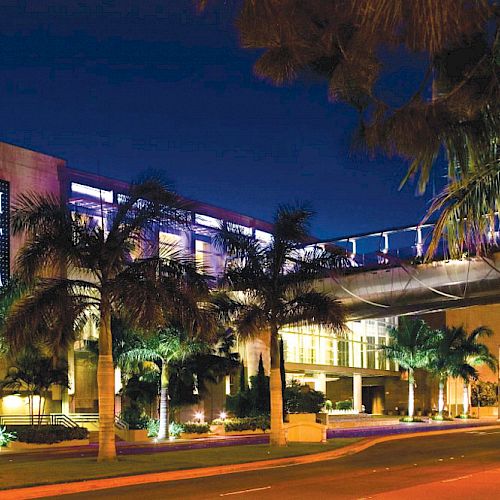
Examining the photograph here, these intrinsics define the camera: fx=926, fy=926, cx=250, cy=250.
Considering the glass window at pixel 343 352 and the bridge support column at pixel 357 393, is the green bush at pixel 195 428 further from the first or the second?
the bridge support column at pixel 357 393

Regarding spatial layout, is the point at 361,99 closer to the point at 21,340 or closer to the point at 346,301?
the point at 21,340

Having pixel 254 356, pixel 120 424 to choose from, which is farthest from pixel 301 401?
pixel 120 424

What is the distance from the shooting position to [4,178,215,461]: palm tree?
A: 24.0 metres

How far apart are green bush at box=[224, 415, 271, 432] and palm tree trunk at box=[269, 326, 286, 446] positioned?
19283mm

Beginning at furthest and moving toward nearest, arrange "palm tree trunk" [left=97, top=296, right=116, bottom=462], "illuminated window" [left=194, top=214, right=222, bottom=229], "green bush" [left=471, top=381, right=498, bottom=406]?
"green bush" [left=471, top=381, right=498, bottom=406] → "illuminated window" [left=194, top=214, right=222, bottom=229] → "palm tree trunk" [left=97, top=296, right=116, bottom=462]

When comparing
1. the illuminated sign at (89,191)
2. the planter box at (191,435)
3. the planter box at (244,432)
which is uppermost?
the illuminated sign at (89,191)

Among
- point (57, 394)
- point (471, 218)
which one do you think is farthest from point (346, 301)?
point (471, 218)

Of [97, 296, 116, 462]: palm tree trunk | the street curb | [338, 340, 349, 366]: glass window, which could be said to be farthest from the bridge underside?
[338, 340, 349, 366]: glass window

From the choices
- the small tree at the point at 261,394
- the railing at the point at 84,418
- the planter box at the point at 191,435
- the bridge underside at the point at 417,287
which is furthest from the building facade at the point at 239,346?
the planter box at the point at 191,435

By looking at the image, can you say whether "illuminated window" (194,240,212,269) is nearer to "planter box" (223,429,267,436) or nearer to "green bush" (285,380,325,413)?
"green bush" (285,380,325,413)

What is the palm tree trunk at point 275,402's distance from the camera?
32.0 metres

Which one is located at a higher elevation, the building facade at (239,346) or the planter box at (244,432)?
the building facade at (239,346)

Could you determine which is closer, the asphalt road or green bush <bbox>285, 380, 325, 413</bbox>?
the asphalt road

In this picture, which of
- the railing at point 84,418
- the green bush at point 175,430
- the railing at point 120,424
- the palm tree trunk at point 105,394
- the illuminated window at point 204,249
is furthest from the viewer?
the illuminated window at point 204,249
